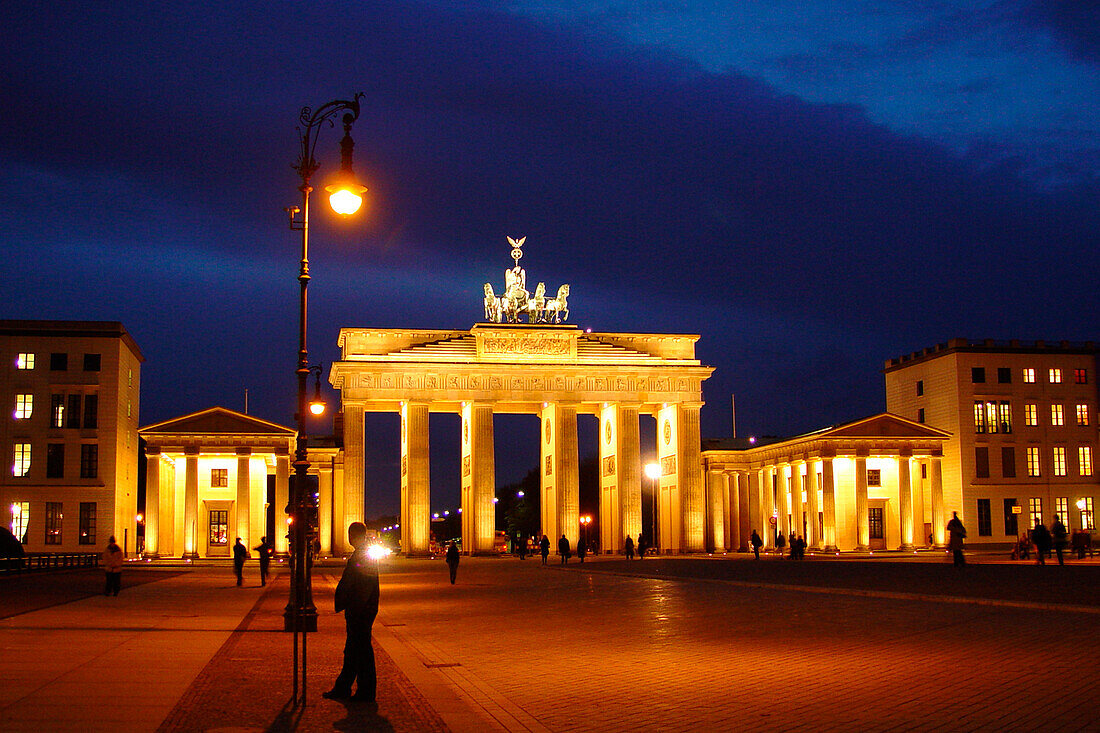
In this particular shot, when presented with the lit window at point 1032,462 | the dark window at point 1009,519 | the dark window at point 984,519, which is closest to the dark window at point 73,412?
the dark window at point 984,519

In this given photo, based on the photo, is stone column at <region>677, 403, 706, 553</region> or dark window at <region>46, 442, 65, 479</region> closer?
dark window at <region>46, 442, 65, 479</region>

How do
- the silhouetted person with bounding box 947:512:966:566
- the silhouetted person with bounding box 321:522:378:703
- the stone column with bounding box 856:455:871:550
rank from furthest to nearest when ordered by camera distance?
the stone column with bounding box 856:455:871:550, the silhouetted person with bounding box 947:512:966:566, the silhouetted person with bounding box 321:522:378:703

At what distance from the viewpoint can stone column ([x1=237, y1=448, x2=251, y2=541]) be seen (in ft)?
262

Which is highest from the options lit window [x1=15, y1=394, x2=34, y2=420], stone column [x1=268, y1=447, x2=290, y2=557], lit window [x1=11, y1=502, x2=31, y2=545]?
lit window [x1=15, y1=394, x2=34, y2=420]

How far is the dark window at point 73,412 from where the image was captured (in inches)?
3295

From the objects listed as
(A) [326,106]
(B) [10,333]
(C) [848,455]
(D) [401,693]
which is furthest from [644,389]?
(D) [401,693]

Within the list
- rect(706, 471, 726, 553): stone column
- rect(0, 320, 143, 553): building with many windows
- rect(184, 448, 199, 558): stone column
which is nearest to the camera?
rect(184, 448, 199, 558): stone column

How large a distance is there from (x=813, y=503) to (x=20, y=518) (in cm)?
5605

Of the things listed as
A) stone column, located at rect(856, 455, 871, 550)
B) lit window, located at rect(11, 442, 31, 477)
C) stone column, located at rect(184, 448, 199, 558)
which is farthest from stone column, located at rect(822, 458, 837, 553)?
lit window, located at rect(11, 442, 31, 477)

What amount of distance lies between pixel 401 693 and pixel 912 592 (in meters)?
19.1

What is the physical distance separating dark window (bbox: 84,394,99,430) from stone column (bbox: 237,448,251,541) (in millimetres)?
11406

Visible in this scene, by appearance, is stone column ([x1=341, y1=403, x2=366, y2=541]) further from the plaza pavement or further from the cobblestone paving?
the cobblestone paving

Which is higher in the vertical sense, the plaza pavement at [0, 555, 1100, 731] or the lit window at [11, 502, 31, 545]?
the lit window at [11, 502, 31, 545]

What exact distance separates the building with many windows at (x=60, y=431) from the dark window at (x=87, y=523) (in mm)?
70
